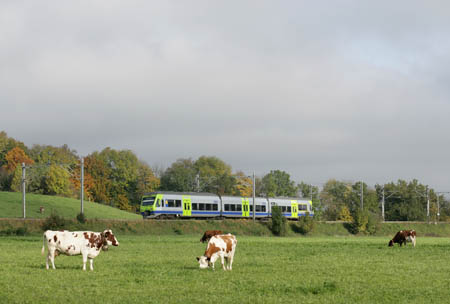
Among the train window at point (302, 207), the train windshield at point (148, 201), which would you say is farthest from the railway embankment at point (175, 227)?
the train window at point (302, 207)

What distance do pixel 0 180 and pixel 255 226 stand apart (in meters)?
57.6

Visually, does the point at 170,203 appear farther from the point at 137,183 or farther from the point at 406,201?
the point at 406,201

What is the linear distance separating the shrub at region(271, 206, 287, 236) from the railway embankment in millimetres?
1006

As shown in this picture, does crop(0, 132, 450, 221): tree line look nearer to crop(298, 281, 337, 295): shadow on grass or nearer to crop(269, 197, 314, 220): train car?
crop(269, 197, 314, 220): train car

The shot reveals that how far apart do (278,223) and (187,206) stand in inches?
457

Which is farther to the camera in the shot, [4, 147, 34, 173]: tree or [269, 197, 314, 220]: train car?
[4, 147, 34, 173]: tree

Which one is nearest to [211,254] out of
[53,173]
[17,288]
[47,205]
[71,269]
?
[71,269]

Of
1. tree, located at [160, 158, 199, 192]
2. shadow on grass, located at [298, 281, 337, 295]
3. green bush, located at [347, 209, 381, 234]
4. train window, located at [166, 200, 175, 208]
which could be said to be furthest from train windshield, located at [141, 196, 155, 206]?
shadow on grass, located at [298, 281, 337, 295]

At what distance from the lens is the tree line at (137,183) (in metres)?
114

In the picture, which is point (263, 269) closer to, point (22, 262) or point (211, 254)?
point (211, 254)

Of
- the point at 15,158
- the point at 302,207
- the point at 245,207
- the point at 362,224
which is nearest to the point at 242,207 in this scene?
the point at 245,207

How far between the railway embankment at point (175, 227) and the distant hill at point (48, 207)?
67.1ft

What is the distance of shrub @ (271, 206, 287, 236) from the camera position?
256ft

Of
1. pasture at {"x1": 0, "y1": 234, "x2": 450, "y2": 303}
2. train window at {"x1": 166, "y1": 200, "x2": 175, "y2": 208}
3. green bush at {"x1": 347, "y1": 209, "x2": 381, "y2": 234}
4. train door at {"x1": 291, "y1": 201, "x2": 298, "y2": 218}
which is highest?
train window at {"x1": 166, "y1": 200, "x2": 175, "y2": 208}
